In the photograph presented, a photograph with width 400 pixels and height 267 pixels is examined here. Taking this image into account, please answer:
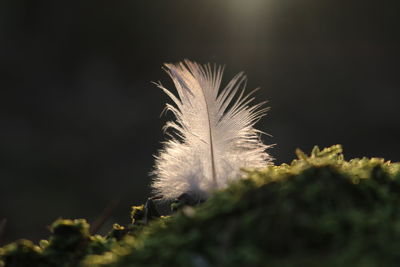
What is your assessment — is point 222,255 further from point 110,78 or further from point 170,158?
point 110,78

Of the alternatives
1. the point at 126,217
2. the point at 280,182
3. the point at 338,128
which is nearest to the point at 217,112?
the point at 280,182

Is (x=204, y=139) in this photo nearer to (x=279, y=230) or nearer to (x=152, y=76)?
(x=279, y=230)

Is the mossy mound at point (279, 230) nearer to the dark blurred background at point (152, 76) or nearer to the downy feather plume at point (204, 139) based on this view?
the downy feather plume at point (204, 139)

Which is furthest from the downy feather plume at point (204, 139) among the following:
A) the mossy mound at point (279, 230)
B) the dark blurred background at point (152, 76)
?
the dark blurred background at point (152, 76)

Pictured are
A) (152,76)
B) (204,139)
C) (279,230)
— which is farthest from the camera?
(152,76)

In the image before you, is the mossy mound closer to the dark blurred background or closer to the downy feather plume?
the downy feather plume

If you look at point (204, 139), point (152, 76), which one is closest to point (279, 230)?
point (204, 139)
